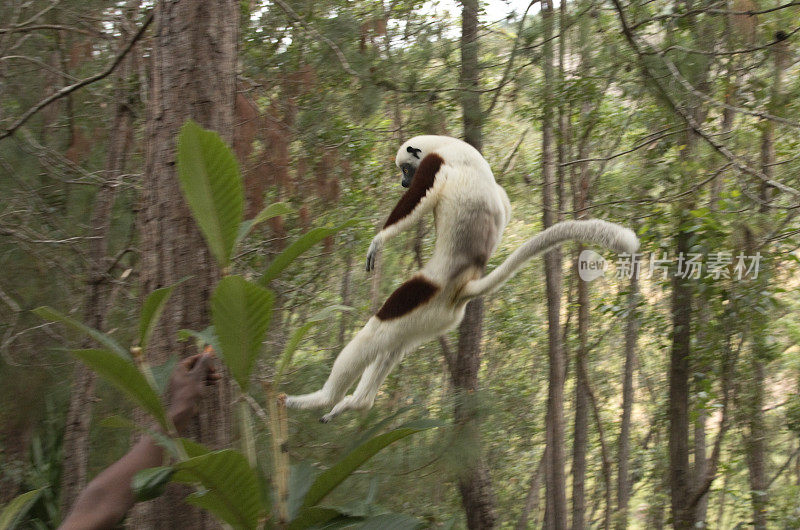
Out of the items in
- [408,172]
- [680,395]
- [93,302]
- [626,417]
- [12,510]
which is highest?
[408,172]

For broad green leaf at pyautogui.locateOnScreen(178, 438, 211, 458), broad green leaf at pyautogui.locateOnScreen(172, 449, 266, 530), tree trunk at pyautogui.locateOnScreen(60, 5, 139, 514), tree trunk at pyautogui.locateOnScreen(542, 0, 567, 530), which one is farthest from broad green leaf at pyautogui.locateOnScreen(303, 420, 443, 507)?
tree trunk at pyautogui.locateOnScreen(542, 0, 567, 530)

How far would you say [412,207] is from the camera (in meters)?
2.08

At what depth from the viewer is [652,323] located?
4957 millimetres

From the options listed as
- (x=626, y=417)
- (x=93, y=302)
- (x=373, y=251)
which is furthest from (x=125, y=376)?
(x=626, y=417)

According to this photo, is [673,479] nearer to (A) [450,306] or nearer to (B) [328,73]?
(A) [450,306]

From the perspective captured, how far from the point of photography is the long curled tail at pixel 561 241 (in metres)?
1.72

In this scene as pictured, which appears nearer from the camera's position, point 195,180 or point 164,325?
point 195,180

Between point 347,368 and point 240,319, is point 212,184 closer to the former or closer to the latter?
point 240,319

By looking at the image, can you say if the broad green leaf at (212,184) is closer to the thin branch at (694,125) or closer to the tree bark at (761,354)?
the thin branch at (694,125)

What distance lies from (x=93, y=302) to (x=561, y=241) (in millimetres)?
3020

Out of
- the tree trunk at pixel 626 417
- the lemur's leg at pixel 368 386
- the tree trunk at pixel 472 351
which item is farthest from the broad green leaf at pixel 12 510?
the tree trunk at pixel 626 417

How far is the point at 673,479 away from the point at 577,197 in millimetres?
2080

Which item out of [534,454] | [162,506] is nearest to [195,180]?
[162,506]

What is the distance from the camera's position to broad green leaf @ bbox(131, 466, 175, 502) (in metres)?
1.14
